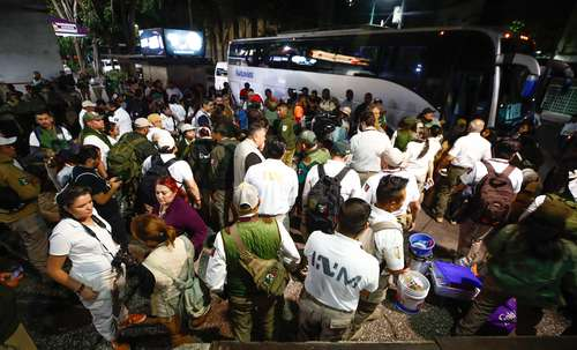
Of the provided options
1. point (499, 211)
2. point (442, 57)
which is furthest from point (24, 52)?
point (499, 211)

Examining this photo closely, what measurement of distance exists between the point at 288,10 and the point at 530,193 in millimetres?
25443

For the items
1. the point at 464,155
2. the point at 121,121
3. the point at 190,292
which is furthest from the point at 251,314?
the point at 121,121

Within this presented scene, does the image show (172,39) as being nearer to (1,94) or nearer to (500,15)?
(1,94)

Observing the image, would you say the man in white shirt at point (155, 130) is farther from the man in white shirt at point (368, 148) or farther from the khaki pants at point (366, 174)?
the khaki pants at point (366, 174)

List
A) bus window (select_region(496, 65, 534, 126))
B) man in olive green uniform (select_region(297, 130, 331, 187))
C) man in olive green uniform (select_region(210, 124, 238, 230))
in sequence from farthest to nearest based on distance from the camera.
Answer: bus window (select_region(496, 65, 534, 126))
man in olive green uniform (select_region(210, 124, 238, 230))
man in olive green uniform (select_region(297, 130, 331, 187))

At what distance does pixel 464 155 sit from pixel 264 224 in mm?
4247

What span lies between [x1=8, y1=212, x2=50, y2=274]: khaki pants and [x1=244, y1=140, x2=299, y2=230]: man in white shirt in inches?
110

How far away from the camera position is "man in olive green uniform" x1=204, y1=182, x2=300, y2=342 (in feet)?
7.51

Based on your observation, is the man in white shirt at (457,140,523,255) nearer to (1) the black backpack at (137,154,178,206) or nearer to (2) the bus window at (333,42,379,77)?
(1) the black backpack at (137,154,178,206)

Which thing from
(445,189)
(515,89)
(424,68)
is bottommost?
(445,189)

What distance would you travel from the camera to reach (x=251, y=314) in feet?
8.81

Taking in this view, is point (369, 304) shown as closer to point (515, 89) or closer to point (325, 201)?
point (325, 201)

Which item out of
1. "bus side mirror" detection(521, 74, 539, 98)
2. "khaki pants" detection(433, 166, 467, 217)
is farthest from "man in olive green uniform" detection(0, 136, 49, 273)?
"bus side mirror" detection(521, 74, 539, 98)

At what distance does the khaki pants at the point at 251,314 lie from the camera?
8.34 ft
